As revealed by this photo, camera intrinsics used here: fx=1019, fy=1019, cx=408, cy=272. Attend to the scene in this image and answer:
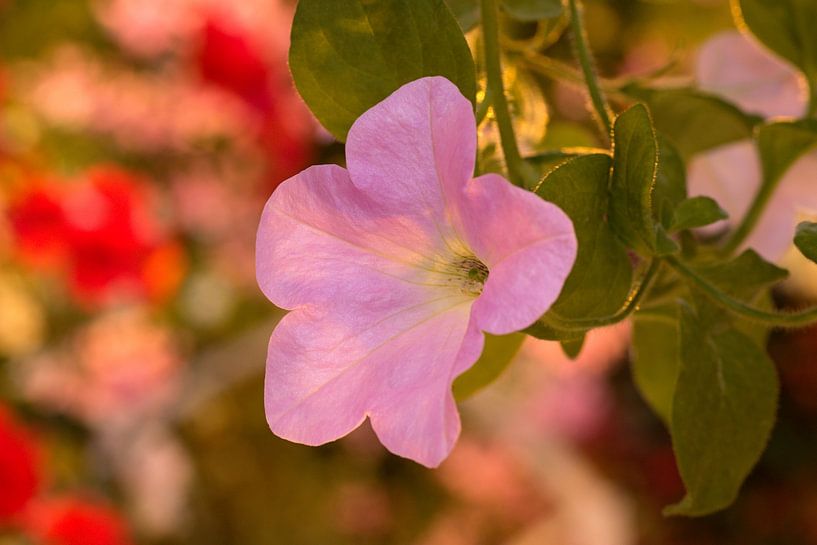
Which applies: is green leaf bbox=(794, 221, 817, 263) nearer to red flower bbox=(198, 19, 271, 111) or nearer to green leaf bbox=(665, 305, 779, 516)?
green leaf bbox=(665, 305, 779, 516)

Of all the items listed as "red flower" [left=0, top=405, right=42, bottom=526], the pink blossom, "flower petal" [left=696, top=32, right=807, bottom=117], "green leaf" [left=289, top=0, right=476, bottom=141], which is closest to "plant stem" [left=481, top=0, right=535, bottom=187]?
"green leaf" [left=289, top=0, right=476, bottom=141]

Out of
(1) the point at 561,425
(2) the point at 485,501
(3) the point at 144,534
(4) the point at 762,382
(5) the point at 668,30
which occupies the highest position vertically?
(4) the point at 762,382

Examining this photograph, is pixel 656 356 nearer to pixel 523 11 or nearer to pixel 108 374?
pixel 523 11

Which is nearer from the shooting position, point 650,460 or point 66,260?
point 66,260

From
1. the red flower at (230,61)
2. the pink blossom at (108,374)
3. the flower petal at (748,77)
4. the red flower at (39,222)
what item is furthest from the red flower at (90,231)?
the flower petal at (748,77)

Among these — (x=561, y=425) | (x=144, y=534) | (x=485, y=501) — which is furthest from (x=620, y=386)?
(x=144, y=534)

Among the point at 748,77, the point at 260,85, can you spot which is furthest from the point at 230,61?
the point at 748,77

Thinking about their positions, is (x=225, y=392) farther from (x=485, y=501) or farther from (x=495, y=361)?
(x=495, y=361)

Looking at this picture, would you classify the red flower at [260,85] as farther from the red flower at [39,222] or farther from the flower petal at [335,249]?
the flower petal at [335,249]
